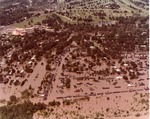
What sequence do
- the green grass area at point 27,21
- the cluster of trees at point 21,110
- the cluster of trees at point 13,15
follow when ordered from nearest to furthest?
the cluster of trees at point 21,110 → the green grass area at point 27,21 → the cluster of trees at point 13,15

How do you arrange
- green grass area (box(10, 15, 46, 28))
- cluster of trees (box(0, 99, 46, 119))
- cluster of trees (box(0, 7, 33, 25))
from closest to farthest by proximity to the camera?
cluster of trees (box(0, 99, 46, 119))
green grass area (box(10, 15, 46, 28))
cluster of trees (box(0, 7, 33, 25))

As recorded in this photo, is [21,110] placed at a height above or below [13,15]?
above

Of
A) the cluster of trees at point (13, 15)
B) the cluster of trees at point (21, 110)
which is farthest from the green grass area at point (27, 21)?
the cluster of trees at point (21, 110)

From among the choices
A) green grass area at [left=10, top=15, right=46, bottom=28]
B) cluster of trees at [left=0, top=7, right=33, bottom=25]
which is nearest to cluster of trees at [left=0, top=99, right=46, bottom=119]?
green grass area at [left=10, top=15, right=46, bottom=28]

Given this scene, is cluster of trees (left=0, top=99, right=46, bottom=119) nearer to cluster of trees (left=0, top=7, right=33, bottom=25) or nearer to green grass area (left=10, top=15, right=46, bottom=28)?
green grass area (left=10, top=15, right=46, bottom=28)

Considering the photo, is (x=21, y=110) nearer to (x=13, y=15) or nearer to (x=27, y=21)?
(x=27, y=21)

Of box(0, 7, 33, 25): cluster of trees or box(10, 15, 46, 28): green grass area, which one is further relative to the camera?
box(0, 7, 33, 25): cluster of trees

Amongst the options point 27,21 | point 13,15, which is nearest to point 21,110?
point 27,21

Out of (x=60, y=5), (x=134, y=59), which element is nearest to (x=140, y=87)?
(x=134, y=59)

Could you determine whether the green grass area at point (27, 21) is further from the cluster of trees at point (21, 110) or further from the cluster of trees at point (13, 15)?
the cluster of trees at point (21, 110)

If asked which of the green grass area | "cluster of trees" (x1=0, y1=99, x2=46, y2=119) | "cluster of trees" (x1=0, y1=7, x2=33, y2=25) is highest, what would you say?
"cluster of trees" (x1=0, y1=99, x2=46, y2=119)

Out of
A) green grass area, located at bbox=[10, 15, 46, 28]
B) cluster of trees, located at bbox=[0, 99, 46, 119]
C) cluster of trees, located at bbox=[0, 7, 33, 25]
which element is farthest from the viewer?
cluster of trees, located at bbox=[0, 7, 33, 25]
